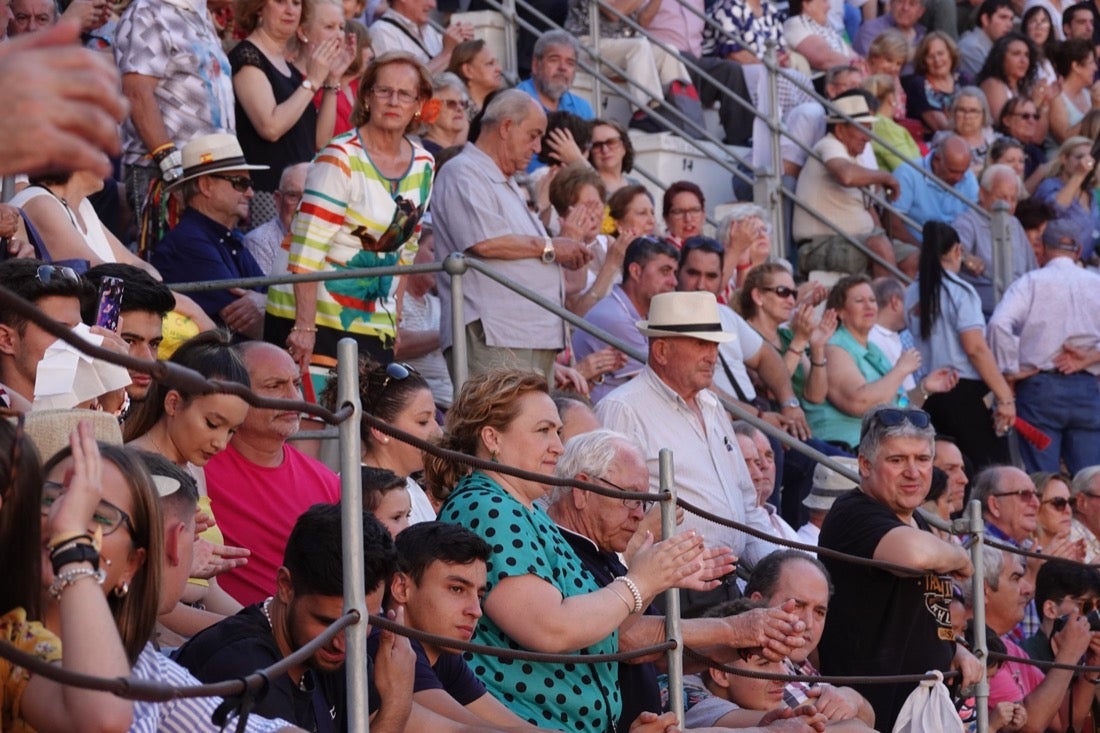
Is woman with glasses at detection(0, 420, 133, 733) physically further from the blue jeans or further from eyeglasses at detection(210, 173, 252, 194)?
the blue jeans

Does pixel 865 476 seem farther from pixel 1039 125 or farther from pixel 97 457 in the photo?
pixel 1039 125

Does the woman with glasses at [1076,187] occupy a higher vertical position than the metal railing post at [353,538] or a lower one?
lower

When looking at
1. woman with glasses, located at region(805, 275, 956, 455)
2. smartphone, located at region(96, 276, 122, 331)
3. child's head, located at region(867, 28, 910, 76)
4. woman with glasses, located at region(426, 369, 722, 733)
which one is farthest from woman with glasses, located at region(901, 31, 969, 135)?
smartphone, located at region(96, 276, 122, 331)

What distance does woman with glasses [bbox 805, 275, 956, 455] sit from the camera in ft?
30.0

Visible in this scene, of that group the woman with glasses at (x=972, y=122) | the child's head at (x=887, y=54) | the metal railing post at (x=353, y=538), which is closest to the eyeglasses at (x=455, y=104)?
the woman with glasses at (x=972, y=122)

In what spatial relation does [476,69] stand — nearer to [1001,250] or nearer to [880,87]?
[1001,250]

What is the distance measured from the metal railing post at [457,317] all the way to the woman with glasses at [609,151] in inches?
115

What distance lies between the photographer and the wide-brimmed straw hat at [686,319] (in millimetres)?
6805

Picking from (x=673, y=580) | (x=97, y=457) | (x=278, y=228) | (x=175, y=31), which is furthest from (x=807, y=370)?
(x=97, y=457)

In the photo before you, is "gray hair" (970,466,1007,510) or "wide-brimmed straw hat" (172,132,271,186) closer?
"wide-brimmed straw hat" (172,132,271,186)

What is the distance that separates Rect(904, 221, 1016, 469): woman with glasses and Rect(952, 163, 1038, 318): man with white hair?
79 cm

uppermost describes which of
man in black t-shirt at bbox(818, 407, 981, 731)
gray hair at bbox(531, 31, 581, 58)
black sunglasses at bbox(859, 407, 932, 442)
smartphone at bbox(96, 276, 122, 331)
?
smartphone at bbox(96, 276, 122, 331)

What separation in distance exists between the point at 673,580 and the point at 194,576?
1.13 metres

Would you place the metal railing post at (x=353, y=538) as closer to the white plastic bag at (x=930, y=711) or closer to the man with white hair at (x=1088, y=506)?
the white plastic bag at (x=930, y=711)
